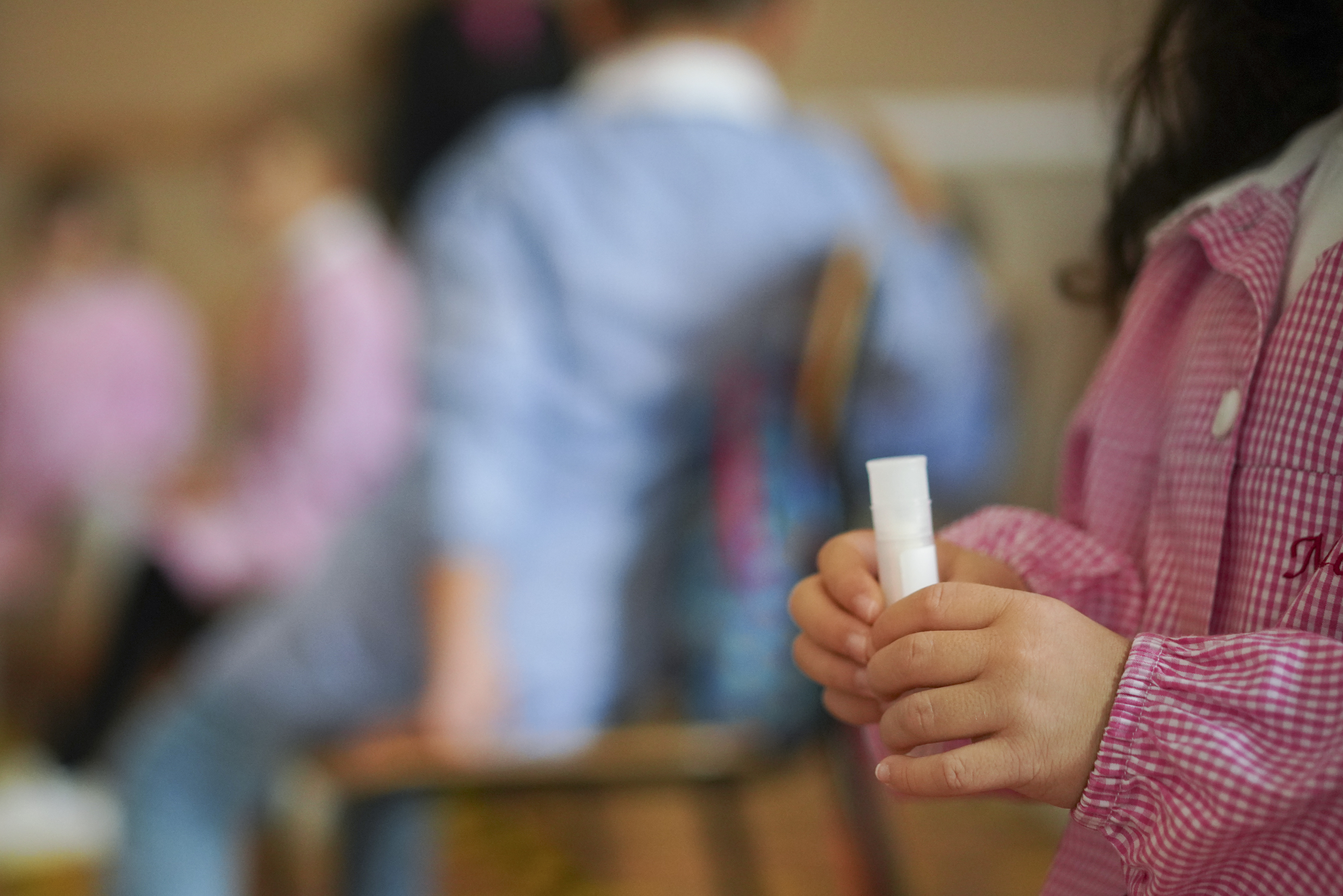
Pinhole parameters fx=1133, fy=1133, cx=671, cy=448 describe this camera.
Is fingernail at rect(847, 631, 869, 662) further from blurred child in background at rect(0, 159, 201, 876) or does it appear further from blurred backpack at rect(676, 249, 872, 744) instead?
blurred child in background at rect(0, 159, 201, 876)

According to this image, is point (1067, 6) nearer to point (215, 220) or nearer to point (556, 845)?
point (556, 845)

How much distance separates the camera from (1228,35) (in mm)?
520

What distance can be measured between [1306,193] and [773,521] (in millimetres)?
476

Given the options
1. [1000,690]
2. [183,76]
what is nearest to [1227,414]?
[1000,690]

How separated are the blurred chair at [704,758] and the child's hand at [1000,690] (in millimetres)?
501

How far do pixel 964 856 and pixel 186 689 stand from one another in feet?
3.56

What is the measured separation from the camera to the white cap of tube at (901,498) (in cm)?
38

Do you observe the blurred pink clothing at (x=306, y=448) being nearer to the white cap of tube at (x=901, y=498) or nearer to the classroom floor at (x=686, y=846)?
the classroom floor at (x=686, y=846)

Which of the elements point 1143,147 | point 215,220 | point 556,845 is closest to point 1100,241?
point 1143,147

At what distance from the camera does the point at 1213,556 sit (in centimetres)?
44

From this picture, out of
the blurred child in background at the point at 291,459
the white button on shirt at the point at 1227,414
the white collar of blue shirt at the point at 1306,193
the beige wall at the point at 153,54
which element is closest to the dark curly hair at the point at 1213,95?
the white collar of blue shirt at the point at 1306,193

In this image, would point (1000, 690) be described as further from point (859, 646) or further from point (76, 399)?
point (76, 399)

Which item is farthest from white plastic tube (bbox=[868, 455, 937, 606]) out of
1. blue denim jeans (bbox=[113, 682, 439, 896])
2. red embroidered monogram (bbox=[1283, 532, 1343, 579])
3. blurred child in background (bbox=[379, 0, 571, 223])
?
blurred child in background (bbox=[379, 0, 571, 223])

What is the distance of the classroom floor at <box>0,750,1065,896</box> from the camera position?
Answer: 5.08 ft
